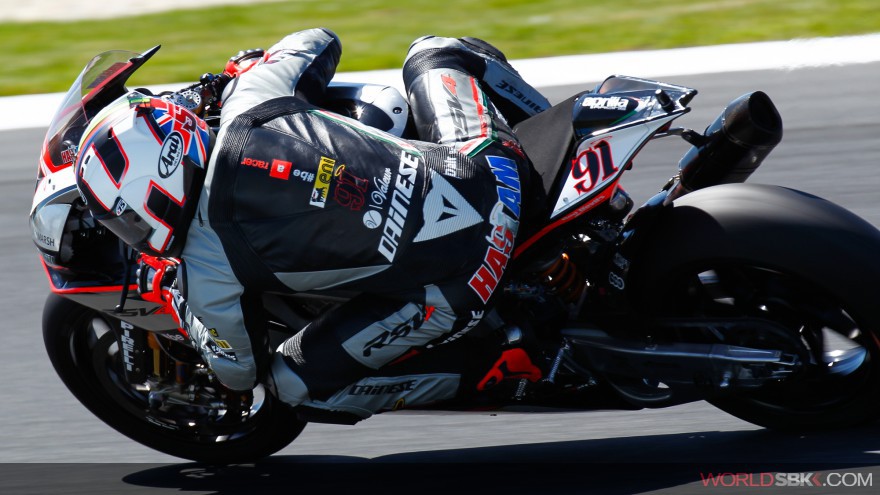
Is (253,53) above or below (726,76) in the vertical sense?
above

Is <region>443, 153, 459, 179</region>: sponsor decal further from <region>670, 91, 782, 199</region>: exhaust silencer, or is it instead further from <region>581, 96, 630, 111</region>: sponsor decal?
<region>670, 91, 782, 199</region>: exhaust silencer

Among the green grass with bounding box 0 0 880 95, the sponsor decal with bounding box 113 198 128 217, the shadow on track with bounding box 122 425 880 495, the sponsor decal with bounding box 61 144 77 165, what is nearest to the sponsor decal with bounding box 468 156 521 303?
the shadow on track with bounding box 122 425 880 495

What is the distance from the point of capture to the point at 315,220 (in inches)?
119

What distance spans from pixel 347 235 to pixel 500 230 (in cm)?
43

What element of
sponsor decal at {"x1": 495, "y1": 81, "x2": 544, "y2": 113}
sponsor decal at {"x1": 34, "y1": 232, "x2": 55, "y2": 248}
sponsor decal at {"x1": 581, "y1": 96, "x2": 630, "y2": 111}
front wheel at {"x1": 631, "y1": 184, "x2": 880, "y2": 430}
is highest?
sponsor decal at {"x1": 581, "y1": 96, "x2": 630, "y2": 111}

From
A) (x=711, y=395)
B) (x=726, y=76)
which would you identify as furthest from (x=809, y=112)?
(x=711, y=395)

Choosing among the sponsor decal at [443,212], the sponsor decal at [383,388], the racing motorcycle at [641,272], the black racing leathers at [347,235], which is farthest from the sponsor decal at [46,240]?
the sponsor decal at [443,212]

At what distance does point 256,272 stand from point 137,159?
43 cm

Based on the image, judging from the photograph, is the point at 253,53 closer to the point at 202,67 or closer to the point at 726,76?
the point at 726,76

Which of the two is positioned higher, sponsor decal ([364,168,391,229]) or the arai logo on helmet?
the arai logo on helmet

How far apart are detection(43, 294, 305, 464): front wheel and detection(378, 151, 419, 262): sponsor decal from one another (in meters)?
0.96

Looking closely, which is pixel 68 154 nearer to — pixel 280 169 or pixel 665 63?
pixel 280 169

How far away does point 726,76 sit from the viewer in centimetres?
645

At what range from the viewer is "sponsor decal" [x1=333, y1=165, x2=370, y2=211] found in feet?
9.93
